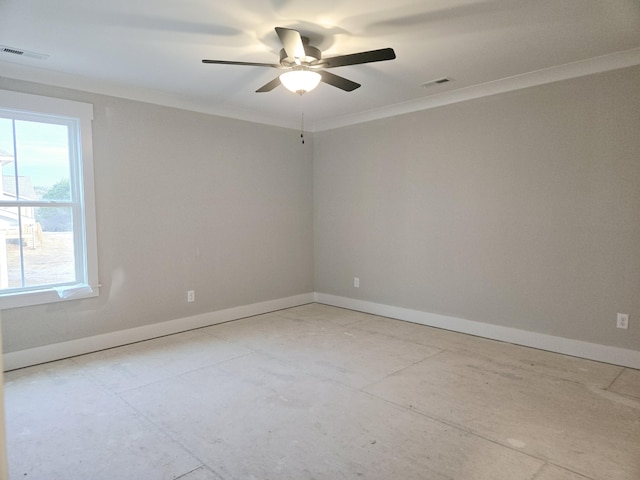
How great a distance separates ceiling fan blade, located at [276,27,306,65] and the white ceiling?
7.1 inches

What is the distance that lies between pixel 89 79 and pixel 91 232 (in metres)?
1.35

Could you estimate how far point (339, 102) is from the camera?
14.6ft

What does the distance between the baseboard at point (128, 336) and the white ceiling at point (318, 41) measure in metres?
2.25

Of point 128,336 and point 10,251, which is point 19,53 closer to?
point 10,251

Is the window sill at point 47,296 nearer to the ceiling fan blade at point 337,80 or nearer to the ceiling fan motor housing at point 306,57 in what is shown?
the ceiling fan motor housing at point 306,57

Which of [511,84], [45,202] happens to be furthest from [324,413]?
[511,84]

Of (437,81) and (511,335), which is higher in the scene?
(437,81)

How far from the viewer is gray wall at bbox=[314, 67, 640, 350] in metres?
3.33

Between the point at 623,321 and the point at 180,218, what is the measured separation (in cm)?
414

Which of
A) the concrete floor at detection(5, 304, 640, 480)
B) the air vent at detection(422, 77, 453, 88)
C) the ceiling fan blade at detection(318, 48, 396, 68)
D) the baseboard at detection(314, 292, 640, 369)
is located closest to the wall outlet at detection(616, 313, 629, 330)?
the baseboard at detection(314, 292, 640, 369)

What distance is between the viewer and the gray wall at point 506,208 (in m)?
3.33

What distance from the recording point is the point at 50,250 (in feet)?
11.8

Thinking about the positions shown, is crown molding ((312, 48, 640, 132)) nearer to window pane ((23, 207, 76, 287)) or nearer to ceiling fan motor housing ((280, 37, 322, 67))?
ceiling fan motor housing ((280, 37, 322, 67))

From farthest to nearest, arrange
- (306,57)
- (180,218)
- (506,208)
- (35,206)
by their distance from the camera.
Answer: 1. (180,218)
2. (506,208)
3. (35,206)
4. (306,57)
